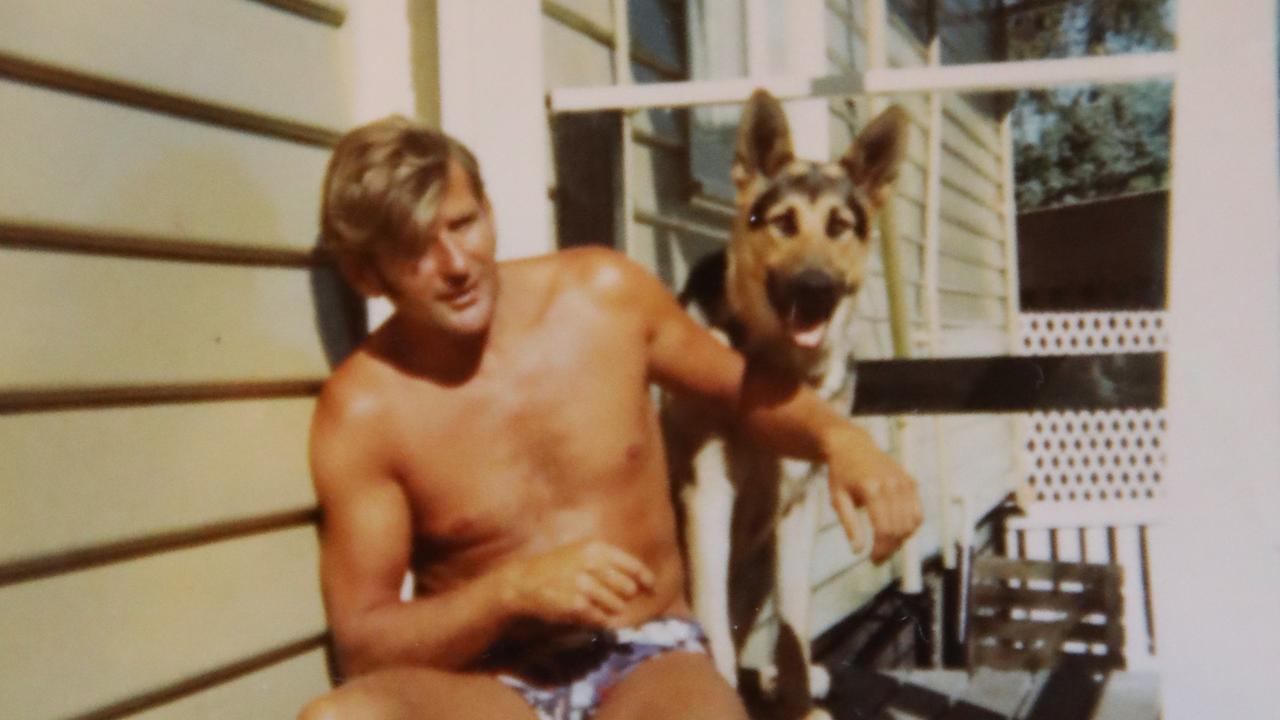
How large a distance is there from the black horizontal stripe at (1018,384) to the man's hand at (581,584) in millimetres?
1216

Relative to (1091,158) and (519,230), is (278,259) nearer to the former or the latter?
(519,230)

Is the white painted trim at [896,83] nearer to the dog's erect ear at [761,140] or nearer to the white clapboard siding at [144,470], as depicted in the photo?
the dog's erect ear at [761,140]

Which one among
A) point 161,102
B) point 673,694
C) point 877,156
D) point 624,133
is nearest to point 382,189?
point 161,102

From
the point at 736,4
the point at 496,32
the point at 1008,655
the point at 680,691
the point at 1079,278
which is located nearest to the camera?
the point at 680,691

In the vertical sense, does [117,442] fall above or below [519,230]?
below

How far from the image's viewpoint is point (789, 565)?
2.87m

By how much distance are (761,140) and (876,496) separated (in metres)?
1.30

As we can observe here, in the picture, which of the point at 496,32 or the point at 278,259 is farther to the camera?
the point at 496,32

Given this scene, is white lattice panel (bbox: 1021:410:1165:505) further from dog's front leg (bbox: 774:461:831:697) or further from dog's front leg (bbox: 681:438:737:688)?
dog's front leg (bbox: 681:438:737:688)

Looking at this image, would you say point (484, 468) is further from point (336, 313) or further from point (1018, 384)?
point (1018, 384)

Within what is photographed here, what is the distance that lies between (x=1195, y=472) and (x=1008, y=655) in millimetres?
4788

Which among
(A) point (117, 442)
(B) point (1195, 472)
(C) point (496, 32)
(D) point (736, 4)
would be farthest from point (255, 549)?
(D) point (736, 4)

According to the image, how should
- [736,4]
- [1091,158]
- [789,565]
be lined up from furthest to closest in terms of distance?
[1091,158] → [736,4] → [789,565]

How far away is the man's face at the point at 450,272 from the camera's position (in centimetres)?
176
